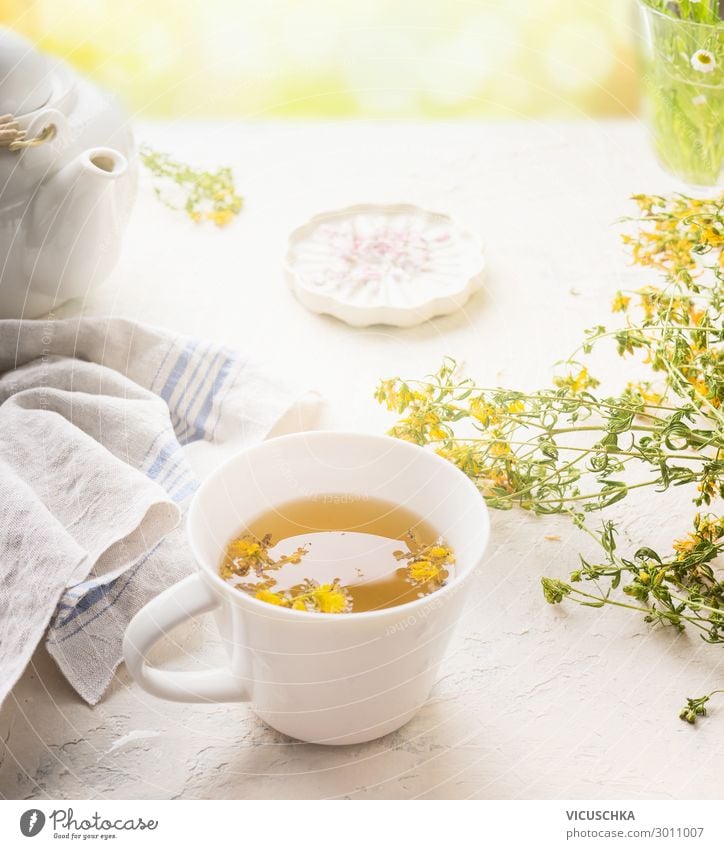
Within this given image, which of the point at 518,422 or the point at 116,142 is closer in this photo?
the point at 518,422

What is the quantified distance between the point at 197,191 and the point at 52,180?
0.15 m

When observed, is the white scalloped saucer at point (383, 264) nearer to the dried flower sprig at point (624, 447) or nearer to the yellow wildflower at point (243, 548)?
the dried flower sprig at point (624, 447)

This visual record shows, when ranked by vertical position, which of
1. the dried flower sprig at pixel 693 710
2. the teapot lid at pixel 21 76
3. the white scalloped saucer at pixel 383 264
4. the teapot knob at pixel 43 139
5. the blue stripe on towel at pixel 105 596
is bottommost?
the blue stripe on towel at pixel 105 596

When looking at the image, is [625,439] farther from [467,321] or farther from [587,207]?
[587,207]

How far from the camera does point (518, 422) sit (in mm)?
398

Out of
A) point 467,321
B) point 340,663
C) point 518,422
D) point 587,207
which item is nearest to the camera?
point 340,663

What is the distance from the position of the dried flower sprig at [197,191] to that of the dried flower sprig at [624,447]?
24 centimetres

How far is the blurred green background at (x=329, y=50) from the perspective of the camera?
1.74 ft

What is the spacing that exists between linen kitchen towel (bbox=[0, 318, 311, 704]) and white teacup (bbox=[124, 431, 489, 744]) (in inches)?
2.2

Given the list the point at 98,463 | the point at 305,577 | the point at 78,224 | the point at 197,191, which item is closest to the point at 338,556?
the point at 305,577

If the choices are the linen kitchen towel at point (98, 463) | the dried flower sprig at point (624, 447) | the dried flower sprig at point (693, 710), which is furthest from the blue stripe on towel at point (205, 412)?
the dried flower sprig at point (693, 710)

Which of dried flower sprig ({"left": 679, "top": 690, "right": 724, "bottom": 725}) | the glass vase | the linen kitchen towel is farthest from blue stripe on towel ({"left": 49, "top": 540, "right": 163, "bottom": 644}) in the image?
the glass vase
